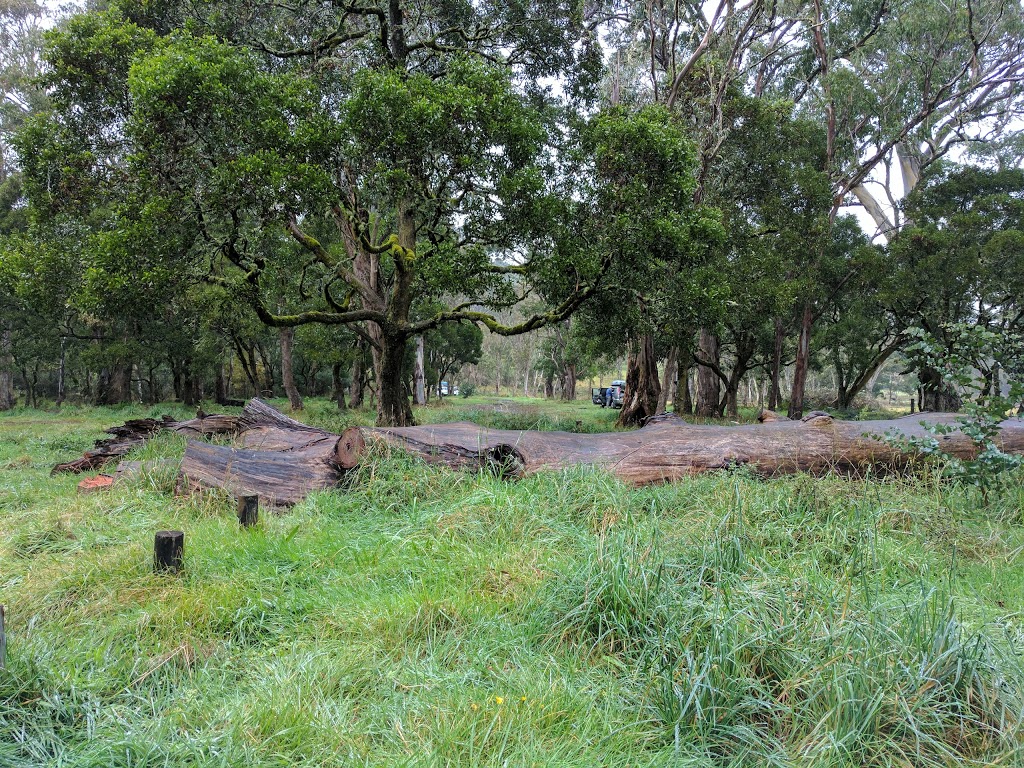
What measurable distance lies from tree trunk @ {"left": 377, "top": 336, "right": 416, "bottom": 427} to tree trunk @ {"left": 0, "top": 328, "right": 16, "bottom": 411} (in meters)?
19.3

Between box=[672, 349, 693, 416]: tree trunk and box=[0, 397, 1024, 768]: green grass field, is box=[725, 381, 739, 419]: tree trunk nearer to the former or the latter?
box=[672, 349, 693, 416]: tree trunk

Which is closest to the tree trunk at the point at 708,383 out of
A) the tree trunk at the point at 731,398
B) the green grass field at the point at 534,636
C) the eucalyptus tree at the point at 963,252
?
the tree trunk at the point at 731,398

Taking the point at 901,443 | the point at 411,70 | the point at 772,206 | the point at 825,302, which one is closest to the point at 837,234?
the point at 825,302

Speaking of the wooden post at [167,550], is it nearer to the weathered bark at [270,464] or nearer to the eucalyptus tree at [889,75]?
the weathered bark at [270,464]

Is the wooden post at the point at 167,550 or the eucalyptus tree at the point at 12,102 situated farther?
the eucalyptus tree at the point at 12,102

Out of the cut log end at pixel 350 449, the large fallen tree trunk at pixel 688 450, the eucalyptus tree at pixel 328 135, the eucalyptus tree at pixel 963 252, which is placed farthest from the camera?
the eucalyptus tree at pixel 963 252

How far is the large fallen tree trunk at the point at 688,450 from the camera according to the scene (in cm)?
639

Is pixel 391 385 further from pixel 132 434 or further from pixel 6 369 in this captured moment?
pixel 6 369

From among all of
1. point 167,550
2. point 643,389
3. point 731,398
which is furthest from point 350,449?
point 731,398

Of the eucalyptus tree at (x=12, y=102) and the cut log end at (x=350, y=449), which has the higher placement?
the eucalyptus tree at (x=12, y=102)

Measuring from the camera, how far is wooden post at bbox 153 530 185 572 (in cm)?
387

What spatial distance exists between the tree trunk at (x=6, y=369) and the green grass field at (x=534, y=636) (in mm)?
22614

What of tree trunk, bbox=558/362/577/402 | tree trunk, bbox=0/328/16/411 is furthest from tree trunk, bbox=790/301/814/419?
tree trunk, bbox=0/328/16/411

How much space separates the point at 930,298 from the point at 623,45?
1196cm
